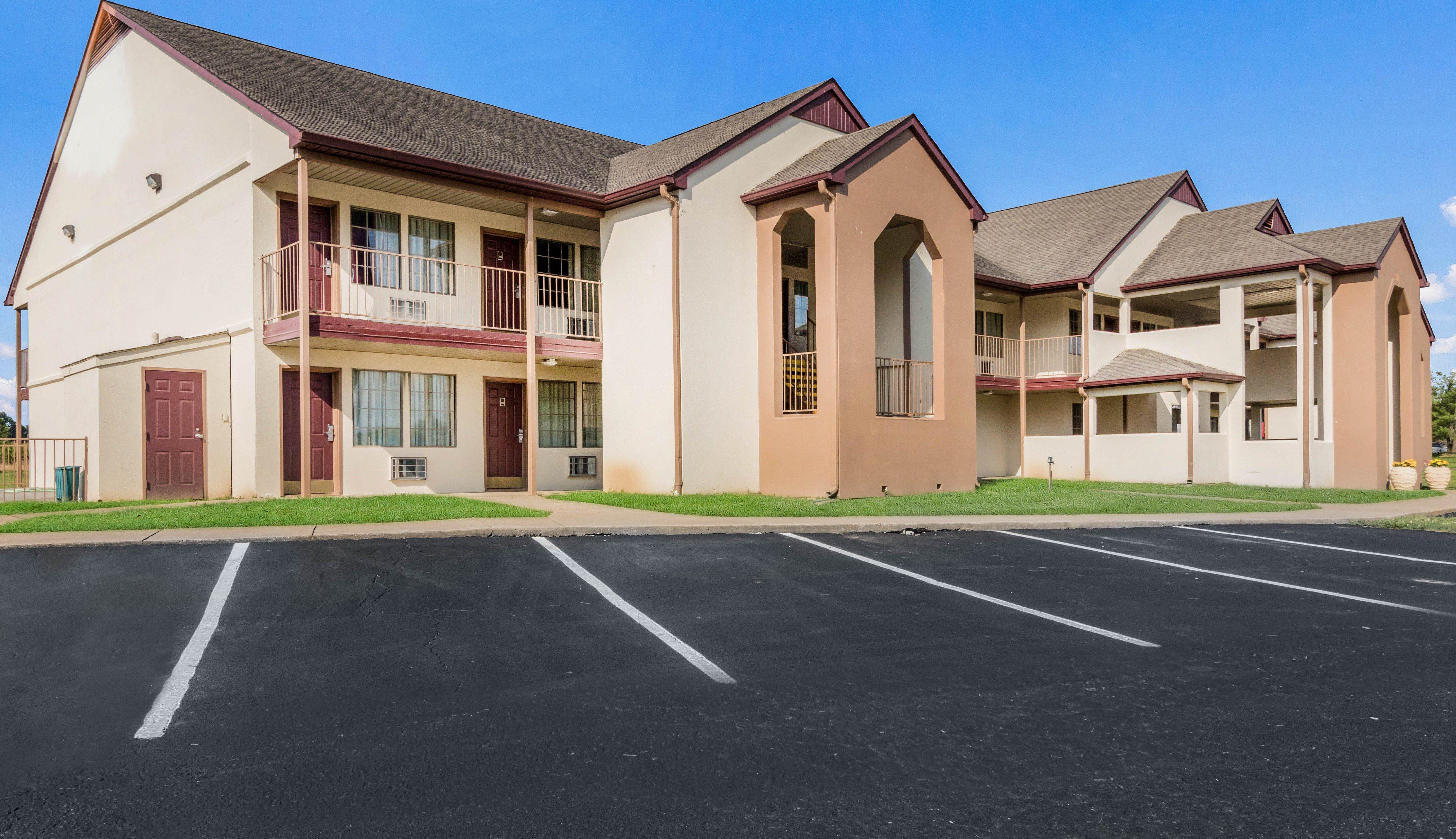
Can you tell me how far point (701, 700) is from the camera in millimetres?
4754

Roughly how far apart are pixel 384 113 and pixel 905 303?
1080 centimetres

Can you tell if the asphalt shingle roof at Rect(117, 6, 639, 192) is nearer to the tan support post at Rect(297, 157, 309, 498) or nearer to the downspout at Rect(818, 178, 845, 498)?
the tan support post at Rect(297, 157, 309, 498)

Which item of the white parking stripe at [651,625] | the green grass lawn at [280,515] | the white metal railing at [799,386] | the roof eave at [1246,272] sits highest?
the roof eave at [1246,272]

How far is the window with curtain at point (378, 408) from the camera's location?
1584cm

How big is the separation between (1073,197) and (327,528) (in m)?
26.2

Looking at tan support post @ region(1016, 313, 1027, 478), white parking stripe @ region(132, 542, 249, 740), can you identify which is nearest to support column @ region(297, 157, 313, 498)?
white parking stripe @ region(132, 542, 249, 740)

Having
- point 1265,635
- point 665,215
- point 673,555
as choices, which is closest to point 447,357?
point 665,215

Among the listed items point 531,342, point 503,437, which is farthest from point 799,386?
point 503,437

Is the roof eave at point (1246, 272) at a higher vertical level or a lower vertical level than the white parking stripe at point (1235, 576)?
higher

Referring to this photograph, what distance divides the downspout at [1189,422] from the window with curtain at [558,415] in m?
14.8

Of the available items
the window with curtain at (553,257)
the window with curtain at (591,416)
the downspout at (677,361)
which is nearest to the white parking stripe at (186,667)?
the downspout at (677,361)

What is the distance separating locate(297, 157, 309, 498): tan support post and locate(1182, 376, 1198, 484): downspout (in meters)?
19.5

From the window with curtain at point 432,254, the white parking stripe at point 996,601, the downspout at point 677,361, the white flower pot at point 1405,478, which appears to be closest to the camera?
the white parking stripe at point 996,601

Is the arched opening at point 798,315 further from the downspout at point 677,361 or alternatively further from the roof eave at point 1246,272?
the roof eave at point 1246,272
